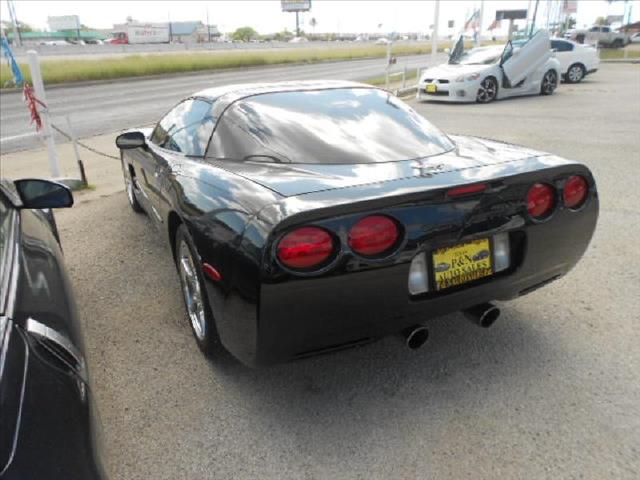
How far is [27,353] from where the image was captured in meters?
1.33

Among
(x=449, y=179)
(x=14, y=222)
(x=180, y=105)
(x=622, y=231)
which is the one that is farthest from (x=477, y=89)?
(x=14, y=222)

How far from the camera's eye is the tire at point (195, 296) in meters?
2.67

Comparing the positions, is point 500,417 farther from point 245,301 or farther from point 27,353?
point 27,353

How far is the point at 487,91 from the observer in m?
13.8

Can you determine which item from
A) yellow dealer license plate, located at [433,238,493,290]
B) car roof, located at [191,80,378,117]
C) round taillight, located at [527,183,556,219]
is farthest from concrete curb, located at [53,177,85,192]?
round taillight, located at [527,183,556,219]

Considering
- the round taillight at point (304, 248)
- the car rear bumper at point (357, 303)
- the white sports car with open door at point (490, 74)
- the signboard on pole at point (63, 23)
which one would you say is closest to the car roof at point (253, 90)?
the round taillight at point (304, 248)

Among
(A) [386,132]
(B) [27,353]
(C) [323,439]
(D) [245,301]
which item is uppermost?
(A) [386,132]

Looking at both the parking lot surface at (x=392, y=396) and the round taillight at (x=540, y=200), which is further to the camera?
the round taillight at (x=540, y=200)

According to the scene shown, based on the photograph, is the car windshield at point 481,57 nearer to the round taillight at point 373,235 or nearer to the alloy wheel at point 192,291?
the alloy wheel at point 192,291

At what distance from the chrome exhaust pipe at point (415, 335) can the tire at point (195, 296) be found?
959mm

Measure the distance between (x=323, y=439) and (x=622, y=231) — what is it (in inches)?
137

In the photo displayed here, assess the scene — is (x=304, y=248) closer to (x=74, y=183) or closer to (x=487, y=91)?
(x=74, y=183)

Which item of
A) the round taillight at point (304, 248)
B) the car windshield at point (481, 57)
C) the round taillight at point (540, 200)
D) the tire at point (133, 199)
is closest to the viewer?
the round taillight at point (304, 248)

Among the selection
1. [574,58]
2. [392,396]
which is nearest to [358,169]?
[392,396]
